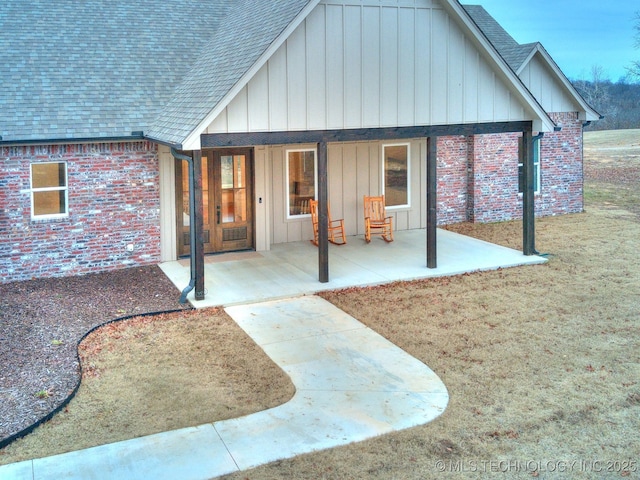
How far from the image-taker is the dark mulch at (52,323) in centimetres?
834

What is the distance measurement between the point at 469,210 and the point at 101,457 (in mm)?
13728

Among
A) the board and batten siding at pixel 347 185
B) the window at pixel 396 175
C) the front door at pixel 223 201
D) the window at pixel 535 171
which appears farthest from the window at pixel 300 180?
the window at pixel 535 171

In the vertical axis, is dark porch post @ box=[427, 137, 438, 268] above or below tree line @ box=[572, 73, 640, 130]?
below

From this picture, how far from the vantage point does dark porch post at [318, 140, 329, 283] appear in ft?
42.7

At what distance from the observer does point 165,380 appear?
29.8 feet

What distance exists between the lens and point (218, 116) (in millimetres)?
12047

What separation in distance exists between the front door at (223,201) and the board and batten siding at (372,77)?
2.94m

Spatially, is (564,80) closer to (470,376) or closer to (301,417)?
(470,376)

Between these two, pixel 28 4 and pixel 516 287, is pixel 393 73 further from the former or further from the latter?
pixel 28 4

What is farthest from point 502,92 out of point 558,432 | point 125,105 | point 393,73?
point 558,432

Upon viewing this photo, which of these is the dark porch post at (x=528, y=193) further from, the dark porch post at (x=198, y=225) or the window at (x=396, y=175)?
the dark porch post at (x=198, y=225)

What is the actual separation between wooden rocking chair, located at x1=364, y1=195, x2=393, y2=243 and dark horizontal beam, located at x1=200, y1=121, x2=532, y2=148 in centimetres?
312

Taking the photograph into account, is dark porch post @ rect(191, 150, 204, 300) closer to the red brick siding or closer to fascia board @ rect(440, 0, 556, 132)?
fascia board @ rect(440, 0, 556, 132)

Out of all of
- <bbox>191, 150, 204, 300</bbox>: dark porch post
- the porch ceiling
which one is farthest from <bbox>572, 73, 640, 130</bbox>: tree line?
<bbox>191, 150, 204, 300</bbox>: dark porch post
